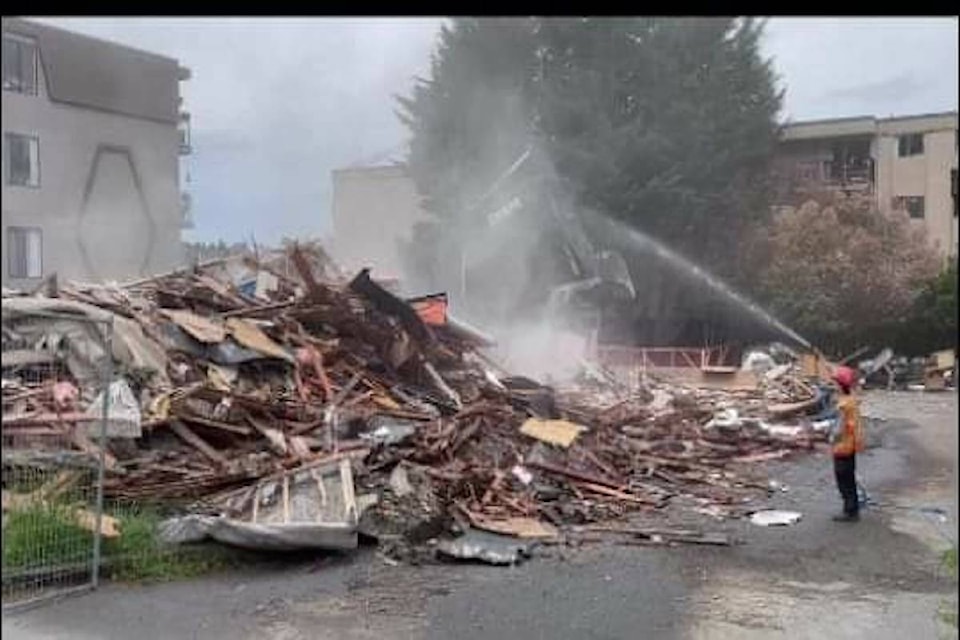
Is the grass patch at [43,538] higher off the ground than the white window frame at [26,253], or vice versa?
the white window frame at [26,253]

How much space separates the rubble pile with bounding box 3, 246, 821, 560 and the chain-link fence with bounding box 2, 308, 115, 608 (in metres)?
0.04

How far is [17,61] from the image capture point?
2.40m

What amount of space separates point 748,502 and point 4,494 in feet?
22.8

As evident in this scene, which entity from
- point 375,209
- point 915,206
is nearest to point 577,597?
point 375,209

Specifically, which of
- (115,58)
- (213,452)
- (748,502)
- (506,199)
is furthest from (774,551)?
(115,58)

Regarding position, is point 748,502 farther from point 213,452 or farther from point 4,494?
point 4,494

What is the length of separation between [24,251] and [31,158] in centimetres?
27

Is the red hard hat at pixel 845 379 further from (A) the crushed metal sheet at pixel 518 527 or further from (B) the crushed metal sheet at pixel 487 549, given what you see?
(B) the crushed metal sheet at pixel 487 549

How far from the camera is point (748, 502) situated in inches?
347

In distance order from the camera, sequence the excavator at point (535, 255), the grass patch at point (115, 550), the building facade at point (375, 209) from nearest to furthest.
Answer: the building facade at point (375, 209) → the grass patch at point (115, 550) → the excavator at point (535, 255)

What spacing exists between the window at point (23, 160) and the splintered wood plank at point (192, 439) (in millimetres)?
5085

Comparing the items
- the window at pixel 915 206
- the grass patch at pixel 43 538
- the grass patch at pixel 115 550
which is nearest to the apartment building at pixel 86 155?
the grass patch at pixel 43 538

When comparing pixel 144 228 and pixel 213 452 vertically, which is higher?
pixel 144 228

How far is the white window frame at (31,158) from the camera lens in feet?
8.23
